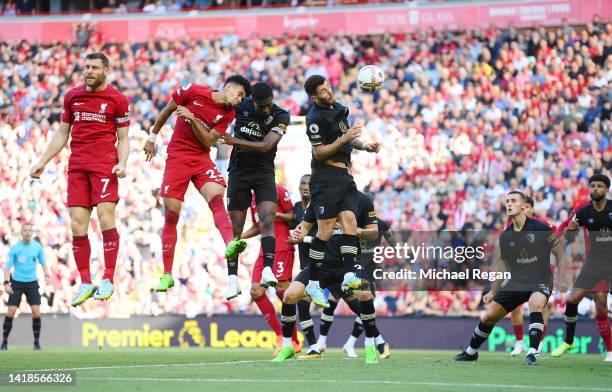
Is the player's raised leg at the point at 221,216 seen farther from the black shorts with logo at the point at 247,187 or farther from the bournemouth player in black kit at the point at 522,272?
the bournemouth player in black kit at the point at 522,272

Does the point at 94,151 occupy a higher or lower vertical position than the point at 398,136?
lower

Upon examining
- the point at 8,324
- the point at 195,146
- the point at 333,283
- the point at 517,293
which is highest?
the point at 195,146

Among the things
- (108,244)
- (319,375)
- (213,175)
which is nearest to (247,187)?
(213,175)

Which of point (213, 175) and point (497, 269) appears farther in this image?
point (497, 269)

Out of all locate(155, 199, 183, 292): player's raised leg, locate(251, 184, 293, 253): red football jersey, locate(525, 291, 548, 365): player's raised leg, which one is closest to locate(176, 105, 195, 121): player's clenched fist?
locate(155, 199, 183, 292): player's raised leg

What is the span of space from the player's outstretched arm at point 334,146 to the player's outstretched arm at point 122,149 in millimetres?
2396

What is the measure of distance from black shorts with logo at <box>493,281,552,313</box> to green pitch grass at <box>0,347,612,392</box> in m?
0.83

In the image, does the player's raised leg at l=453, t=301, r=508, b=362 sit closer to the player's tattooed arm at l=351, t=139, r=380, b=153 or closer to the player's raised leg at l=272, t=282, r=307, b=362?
the player's raised leg at l=272, t=282, r=307, b=362

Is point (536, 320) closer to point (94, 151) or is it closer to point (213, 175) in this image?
point (213, 175)

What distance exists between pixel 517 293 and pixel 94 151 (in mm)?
6081

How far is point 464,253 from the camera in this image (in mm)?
21875

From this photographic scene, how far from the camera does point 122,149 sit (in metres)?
13.5

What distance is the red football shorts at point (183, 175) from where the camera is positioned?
14.0m

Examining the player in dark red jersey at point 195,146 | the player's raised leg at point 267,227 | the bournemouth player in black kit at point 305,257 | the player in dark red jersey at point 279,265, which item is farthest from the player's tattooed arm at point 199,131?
the player in dark red jersey at point 279,265
